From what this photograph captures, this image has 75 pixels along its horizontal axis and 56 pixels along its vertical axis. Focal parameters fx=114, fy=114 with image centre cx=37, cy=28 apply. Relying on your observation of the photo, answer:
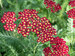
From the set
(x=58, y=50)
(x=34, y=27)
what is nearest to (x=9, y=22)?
(x=34, y=27)

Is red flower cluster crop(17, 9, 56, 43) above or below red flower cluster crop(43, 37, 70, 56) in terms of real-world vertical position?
above

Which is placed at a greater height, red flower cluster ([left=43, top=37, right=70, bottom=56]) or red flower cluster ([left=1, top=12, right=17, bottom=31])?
red flower cluster ([left=1, top=12, right=17, bottom=31])

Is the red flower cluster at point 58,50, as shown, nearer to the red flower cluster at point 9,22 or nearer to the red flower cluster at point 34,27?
the red flower cluster at point 34,27

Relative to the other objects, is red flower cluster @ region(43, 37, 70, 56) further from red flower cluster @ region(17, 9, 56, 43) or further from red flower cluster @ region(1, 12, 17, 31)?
red flower cluster @ region(1, 12, 17, 31)

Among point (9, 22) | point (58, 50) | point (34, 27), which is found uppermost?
point (9, 22)

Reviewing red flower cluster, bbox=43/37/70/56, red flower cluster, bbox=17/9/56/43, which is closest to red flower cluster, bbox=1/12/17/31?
red flower cluster, bbox=17/9/56/43

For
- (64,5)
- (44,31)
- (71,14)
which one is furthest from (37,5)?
(44,31)

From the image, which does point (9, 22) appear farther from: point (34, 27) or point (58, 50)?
point (58, 50)

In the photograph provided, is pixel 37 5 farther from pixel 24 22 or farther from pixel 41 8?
pixel 24 22

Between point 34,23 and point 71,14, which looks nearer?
point 34,23
